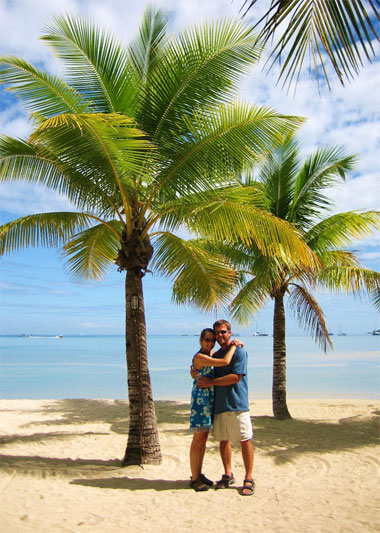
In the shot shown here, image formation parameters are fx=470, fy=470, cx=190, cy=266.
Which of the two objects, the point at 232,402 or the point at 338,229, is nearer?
the point at 232,402

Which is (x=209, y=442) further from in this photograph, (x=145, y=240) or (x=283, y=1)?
(x=283, y=1)

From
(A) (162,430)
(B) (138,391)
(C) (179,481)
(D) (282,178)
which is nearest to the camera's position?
(C) (179,481)

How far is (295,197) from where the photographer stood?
1137 centimetres

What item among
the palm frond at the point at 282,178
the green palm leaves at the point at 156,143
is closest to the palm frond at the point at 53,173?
the green palm leaves at the point at 156,143

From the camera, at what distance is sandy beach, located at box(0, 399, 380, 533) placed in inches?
190

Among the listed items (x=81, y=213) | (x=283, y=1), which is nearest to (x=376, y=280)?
(x=81, y=213)

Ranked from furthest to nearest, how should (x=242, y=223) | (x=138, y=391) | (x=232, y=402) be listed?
1. (x=138, y=391)
2. (x=242, y=223)
3. (x=232, y=402)

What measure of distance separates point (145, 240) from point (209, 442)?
402 centimetres

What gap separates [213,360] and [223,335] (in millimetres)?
340

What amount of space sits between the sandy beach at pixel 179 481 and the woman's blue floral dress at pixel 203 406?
0.83 metres

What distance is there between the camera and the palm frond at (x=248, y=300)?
38.3ft

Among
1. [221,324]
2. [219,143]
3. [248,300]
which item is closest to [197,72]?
[219,143]

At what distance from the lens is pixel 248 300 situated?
1243 cm

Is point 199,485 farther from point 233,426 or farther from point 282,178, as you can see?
point 282,178
